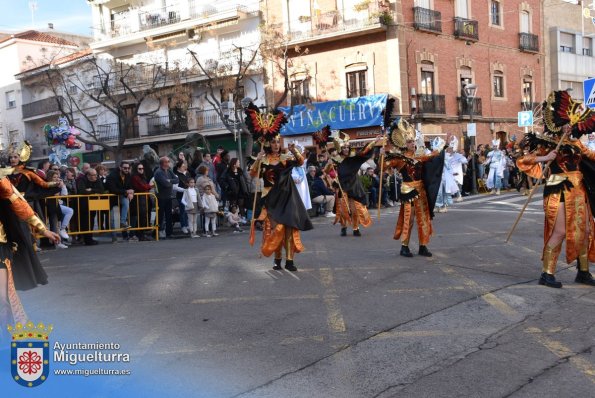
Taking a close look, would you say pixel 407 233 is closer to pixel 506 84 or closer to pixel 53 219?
pixel 53 219

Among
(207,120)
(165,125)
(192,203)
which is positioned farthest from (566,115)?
(165,125)

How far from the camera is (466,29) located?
1282 inches

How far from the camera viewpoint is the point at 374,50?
29484 mm

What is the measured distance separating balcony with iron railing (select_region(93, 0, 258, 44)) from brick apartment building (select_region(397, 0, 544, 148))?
30.9 feet

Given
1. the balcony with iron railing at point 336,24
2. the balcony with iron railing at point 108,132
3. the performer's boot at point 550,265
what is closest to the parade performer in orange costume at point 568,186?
the performer's boot at point 550,265

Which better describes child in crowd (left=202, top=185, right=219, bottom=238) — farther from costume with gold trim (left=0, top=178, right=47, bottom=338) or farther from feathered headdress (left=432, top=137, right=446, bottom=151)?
costume with gold trim (left=0, top=178, right=47, bottom=338)

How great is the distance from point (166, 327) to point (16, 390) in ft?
5.59

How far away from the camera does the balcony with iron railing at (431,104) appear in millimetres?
29906

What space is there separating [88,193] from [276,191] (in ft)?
20.2

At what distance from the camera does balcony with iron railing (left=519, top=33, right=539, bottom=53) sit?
3653cm

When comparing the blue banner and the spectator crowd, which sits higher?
the blue banner

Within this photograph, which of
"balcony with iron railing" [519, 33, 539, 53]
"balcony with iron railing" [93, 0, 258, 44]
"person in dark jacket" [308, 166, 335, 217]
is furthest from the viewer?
"balcony with iron railing" [519, 33, 539, 53]

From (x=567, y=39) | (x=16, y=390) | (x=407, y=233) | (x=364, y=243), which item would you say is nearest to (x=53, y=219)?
(x=364, y=243)

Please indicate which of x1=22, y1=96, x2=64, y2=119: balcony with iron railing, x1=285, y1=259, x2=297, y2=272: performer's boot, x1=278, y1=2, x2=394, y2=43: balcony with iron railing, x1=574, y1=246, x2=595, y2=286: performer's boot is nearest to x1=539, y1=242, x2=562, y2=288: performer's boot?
x1=574, y1=246, x2=595, y2=286: performer's boot
